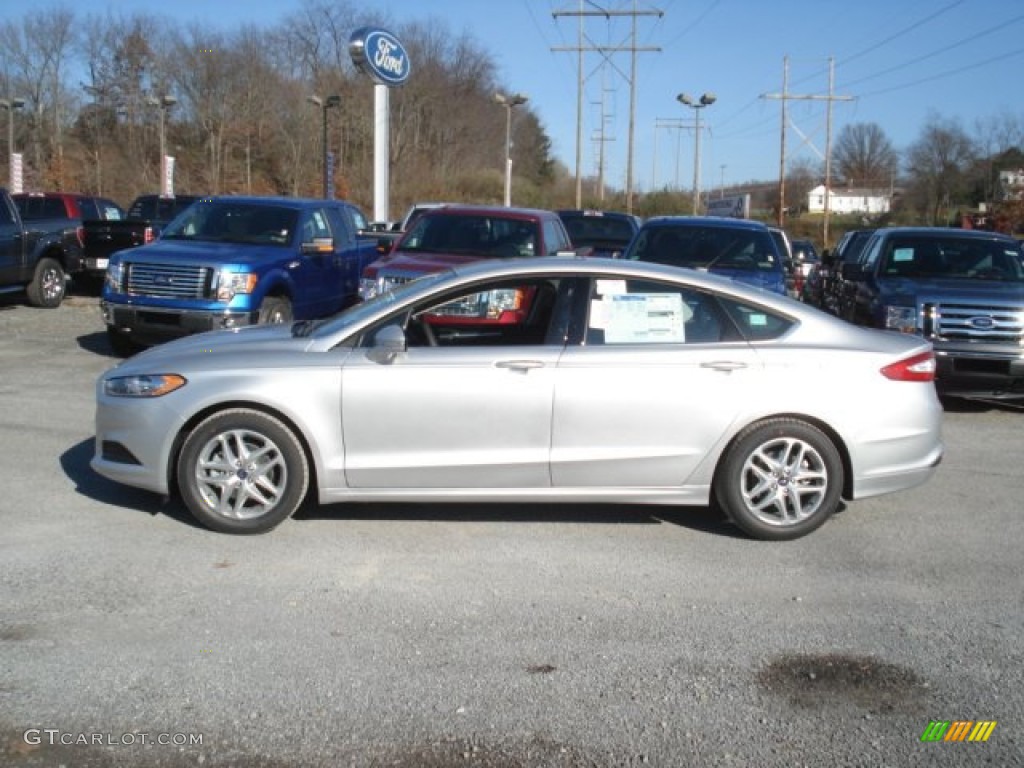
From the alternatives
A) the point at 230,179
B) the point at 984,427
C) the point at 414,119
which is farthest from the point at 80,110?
the point at 984,427

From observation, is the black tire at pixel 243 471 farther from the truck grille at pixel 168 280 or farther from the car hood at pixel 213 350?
the truck grille at pixel 168 280

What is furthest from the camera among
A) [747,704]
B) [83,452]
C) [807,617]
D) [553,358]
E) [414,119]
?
[414,119]

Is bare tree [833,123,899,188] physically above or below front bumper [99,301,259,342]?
above

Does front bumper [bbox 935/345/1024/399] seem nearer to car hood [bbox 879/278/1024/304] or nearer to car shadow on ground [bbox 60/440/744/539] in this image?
car hood [bbox 879/278/1024/304]

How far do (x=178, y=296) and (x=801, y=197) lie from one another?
304 feet

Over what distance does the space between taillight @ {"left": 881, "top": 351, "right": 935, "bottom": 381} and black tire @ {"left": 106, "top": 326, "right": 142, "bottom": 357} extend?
330 inches

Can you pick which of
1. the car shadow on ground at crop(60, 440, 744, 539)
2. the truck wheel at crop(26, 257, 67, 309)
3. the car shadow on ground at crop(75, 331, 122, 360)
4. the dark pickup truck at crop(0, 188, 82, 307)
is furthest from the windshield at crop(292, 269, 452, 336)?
the truck wheel at crop(26, 257, 67, 309)

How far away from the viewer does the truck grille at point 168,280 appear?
10.5 metres

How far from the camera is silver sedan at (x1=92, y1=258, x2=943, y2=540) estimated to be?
5.43 metres

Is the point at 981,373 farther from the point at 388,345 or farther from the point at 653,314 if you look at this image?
the point at 388,345

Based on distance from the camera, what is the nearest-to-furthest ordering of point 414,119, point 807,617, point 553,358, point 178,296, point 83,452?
1. point 807,617
2. point 553,358
3. point 83,452
4. point 178,296
5. point 414,119

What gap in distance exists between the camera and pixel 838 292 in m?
12.8

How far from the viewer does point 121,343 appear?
11758mm

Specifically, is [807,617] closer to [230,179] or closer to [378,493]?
[378,493]
